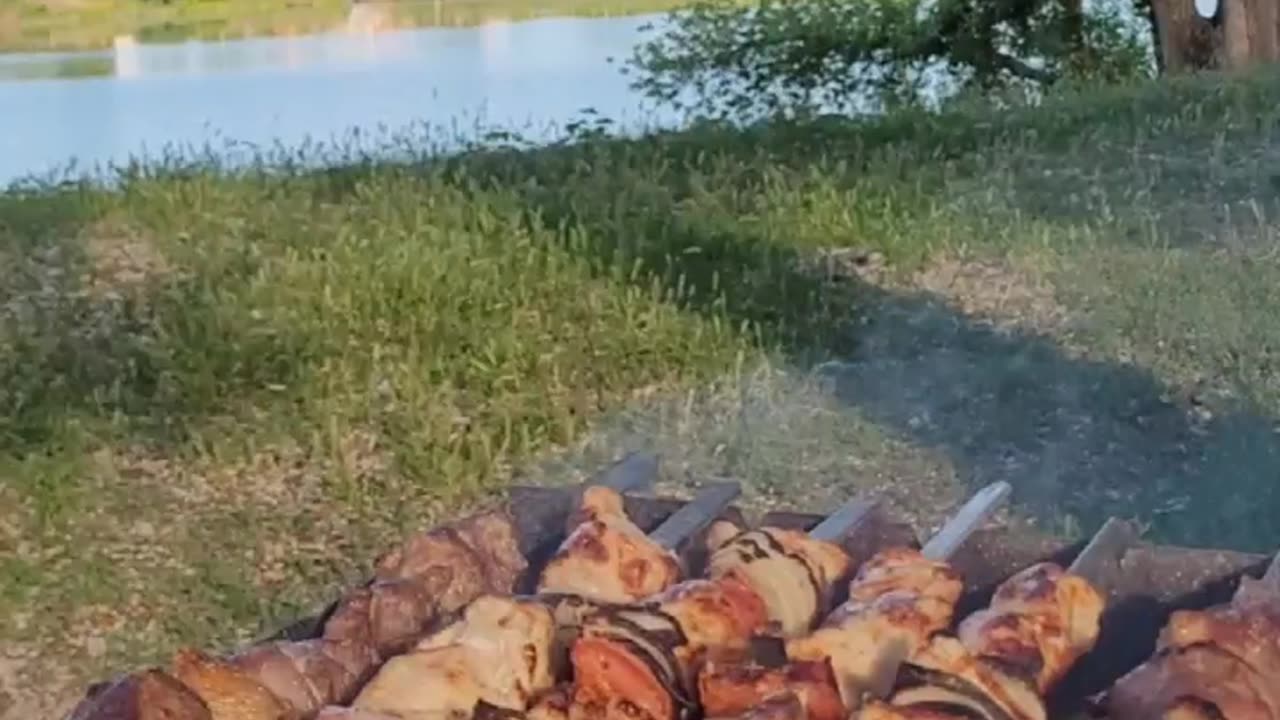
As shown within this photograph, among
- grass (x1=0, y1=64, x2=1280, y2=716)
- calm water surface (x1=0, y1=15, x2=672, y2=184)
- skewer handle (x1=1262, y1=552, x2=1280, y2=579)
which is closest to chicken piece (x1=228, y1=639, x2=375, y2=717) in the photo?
skewer handle (x1=1262, y1=552, x2=1280, y2=579)

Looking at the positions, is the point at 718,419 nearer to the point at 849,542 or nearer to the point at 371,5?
the point at 849,542

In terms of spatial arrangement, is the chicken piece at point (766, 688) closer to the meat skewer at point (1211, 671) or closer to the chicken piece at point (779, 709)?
the chicken piece at point (779, 709)

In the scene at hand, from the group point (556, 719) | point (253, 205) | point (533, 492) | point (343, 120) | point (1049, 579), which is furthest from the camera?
point (343, 120)

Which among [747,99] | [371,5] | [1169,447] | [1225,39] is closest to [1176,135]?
[1169,447]

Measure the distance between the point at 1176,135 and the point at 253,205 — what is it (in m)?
2.52

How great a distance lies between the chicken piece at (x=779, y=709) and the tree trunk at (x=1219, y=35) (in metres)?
6.76

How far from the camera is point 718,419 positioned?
3.40m

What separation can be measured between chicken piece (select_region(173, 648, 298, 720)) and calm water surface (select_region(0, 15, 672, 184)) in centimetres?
476

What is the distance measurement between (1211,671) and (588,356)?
2531mm

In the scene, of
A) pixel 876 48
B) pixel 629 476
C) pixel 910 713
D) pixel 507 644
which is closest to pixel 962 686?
pixel 910 713

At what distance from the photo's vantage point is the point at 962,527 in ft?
5.20

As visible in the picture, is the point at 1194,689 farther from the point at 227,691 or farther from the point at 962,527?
the point at 227,691

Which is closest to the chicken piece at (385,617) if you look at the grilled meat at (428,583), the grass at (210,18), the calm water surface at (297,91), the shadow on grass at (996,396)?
the grilled meat at (428,583)

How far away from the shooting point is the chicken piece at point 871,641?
1.31m
